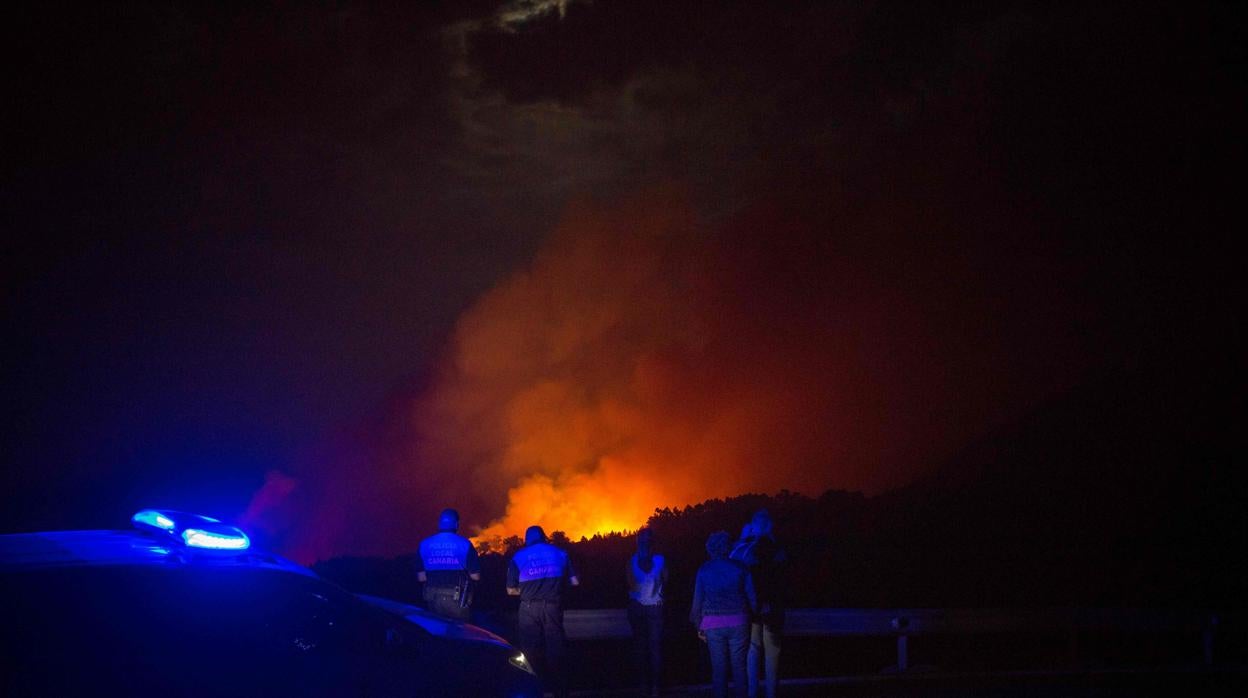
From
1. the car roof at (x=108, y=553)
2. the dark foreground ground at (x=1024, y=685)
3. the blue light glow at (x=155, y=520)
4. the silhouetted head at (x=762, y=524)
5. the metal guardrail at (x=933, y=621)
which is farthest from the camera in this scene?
the metal guardrail at (x=933, y=621)

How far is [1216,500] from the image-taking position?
101 ft

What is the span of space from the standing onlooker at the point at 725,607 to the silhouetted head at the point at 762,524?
52 cm

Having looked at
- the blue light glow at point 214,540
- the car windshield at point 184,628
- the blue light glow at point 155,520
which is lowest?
the car windshield at point 184,628

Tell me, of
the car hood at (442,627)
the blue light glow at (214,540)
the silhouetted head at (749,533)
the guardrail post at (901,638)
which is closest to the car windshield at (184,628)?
Result: the blue light glow at (214,540)

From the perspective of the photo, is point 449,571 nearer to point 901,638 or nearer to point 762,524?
point 762,524

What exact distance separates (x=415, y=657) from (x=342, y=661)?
43 centimetres

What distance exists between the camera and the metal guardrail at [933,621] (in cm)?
1198

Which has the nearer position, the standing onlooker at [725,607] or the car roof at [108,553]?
the car roof at [108,553]

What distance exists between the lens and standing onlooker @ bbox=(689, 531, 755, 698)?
877cm

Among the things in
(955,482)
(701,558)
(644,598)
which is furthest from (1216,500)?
(644,598)

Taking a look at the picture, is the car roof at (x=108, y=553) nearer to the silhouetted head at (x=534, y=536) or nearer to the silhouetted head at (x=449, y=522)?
the silhouetted head at (x=449, y=522)

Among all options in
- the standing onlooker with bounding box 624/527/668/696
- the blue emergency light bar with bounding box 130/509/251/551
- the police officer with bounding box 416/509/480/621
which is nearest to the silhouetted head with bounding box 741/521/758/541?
the standing onlooker with bounding box 624/527/668/696

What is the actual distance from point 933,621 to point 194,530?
33.4 feet

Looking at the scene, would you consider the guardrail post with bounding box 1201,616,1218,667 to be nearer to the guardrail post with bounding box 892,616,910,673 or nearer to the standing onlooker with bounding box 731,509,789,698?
the guardrail post with bounding box 892,616,910,673
